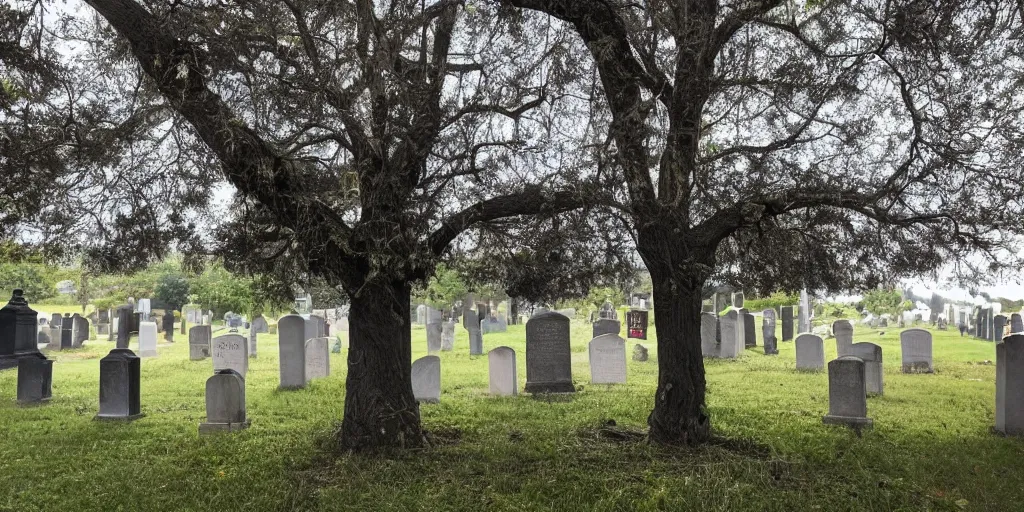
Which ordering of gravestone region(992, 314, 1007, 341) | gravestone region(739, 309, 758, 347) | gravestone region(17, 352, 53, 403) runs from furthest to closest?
gravestone region(992, 314, 1007, 341) → gravestone region(739, 309, 758, 347) → gravestone region(17, 352, 53, 403)

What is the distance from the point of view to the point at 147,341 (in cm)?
2127

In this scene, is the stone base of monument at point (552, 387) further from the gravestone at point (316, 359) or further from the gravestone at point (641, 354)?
the gravestone at point (641, 354)

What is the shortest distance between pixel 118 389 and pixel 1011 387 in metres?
12.6

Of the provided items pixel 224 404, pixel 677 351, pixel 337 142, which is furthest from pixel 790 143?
pixel 224 404

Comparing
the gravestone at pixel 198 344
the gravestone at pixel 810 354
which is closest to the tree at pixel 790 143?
the gravestone at pixel 810 354

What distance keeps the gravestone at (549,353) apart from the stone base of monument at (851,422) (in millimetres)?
4590

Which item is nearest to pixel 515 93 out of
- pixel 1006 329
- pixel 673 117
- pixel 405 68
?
pixel 405 68

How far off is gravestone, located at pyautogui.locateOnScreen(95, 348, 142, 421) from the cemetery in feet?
0.13

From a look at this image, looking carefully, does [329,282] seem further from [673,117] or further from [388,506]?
[673,117]

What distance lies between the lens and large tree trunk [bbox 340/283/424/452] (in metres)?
8.53

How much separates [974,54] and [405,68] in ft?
20.9

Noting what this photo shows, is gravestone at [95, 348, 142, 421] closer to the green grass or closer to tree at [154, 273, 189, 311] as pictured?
the green grass

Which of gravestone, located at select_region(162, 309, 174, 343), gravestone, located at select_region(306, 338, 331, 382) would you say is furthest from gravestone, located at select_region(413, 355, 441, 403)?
gravestone, located at select_region(162, 309, 174, 343)

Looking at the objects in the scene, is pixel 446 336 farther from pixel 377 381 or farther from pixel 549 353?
pixel 377 381
